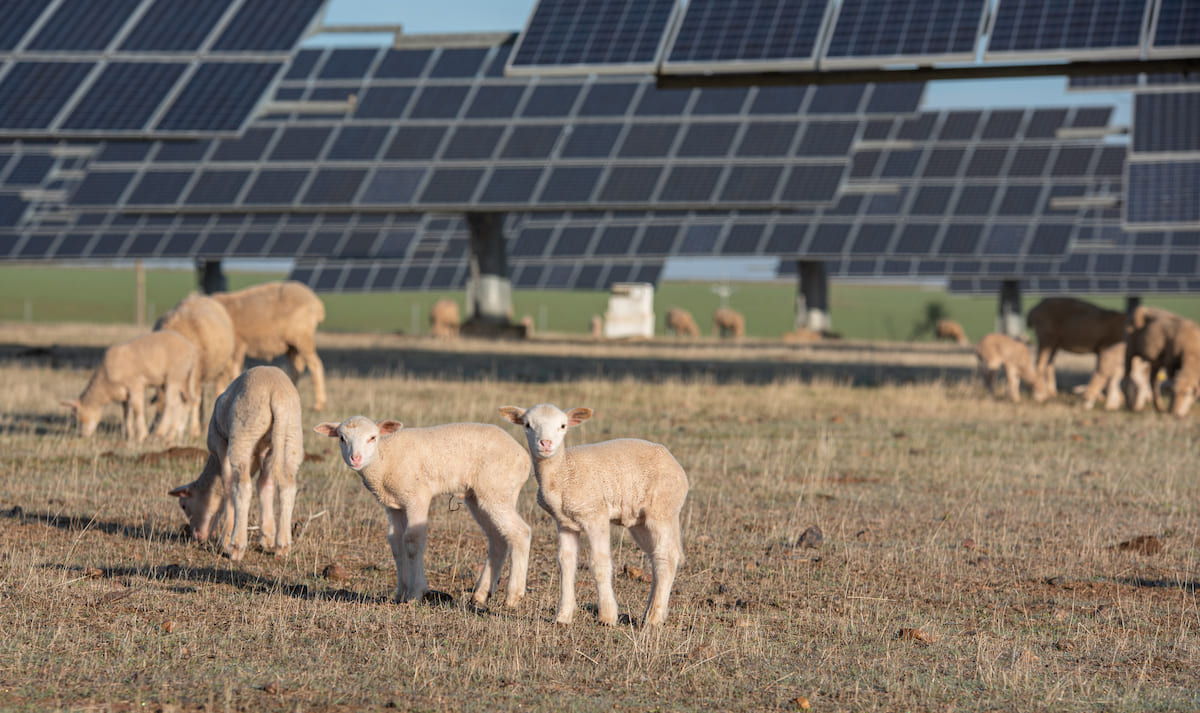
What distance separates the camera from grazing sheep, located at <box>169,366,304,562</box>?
790cm

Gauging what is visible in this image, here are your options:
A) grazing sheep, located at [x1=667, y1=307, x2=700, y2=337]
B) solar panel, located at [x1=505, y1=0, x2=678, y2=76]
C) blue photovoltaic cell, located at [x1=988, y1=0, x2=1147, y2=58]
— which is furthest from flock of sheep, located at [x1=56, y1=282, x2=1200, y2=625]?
grazing sheep, located at [x1=667, y1=307, x2=700, y2=337]

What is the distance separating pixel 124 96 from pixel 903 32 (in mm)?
12744

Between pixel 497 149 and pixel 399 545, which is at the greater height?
pixel 497 149

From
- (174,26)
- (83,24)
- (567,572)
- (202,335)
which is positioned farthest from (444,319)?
(567,572)

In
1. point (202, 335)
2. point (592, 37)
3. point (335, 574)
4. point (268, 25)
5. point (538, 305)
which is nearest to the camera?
point (335, 574)

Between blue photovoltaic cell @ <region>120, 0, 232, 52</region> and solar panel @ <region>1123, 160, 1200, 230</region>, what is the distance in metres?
18.8

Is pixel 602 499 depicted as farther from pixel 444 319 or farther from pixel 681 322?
pixel 681 322

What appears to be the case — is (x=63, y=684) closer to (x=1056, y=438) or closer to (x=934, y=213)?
(x=1056, y=438)

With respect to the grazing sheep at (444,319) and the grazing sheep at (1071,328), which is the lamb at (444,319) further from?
the grazing sheep at (1071,328)

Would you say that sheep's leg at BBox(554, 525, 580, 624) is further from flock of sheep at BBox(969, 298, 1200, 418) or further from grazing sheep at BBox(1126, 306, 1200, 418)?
grazing sheep at BBox(1126, 306, 1200, 418)

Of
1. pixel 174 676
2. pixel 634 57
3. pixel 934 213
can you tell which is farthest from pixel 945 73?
pixel 934 213

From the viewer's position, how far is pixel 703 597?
724 centimetres

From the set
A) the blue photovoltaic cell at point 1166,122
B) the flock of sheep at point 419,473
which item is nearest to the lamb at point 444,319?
the blue photovoltaic cell at point 1166,122

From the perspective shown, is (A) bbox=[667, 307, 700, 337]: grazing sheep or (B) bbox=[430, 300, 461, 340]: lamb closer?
(B) bbox=[430, 300, 461, 340]: lamb
